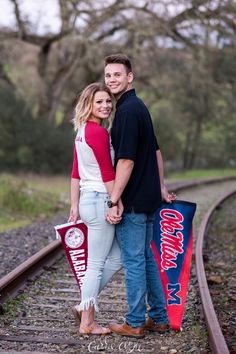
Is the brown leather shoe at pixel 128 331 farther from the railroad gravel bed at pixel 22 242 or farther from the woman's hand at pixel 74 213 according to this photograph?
the railroad gravel bed at pixel 22 242

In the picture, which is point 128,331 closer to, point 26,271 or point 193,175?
point 26,271

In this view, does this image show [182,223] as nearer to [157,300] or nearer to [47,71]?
[157,300]

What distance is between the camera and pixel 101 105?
4.35 metres

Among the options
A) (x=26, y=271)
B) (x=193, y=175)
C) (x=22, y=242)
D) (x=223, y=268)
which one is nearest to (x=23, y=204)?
(x=22, y=242)

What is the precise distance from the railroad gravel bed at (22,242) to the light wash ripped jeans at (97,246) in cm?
206

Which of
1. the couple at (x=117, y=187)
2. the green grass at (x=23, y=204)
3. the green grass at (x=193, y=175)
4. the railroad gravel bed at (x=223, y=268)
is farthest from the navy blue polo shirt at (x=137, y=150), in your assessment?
the green grass at (x=193, y=175)

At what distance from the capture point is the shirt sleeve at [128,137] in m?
4.19

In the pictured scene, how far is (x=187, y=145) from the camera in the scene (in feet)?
119

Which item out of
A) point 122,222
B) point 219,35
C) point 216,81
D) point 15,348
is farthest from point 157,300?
point 216,81

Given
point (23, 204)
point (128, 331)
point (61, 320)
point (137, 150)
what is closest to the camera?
point (137, 150)

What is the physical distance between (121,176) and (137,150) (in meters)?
0.25

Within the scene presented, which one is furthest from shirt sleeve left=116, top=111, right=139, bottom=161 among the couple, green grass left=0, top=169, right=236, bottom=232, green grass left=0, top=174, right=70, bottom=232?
green grass left=0, top=174, right=70, bottom=232

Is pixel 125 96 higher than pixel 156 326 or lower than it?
higher

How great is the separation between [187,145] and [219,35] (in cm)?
1273
